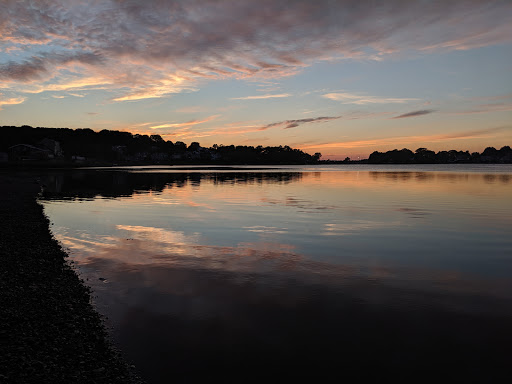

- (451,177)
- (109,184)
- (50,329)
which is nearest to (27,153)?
(109,184)

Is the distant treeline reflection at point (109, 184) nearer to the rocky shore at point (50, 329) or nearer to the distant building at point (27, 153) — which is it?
the rocky shore at point (50, 329)

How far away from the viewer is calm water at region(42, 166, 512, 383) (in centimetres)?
781

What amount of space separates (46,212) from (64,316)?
2308cm

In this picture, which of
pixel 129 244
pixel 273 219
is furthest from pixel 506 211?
pixel 129 244

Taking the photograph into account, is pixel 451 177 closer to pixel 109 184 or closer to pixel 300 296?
pixel 109 184

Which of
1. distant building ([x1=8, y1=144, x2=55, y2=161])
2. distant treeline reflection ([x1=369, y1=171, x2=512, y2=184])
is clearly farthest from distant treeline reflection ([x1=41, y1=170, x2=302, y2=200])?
distant building ([x1=8, y1=144, x2=55, y2=161])

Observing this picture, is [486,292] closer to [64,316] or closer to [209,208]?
[64,316]

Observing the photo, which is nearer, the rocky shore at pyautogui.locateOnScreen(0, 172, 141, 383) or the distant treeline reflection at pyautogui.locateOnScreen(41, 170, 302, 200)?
the rocky shore at pyautogui.locateOnScreen(0, 172, 141, 383)

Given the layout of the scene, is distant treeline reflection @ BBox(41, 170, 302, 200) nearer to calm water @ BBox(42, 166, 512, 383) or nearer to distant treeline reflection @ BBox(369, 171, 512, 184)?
calm water @ BBox(42, 166, 512, 383)

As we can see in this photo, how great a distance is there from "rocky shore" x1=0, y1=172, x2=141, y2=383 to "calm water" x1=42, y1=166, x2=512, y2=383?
585mm

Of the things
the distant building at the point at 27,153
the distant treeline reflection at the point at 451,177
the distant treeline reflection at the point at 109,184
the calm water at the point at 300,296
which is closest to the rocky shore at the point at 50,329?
the calm water at the point at 300,296

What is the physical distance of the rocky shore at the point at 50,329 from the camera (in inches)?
263

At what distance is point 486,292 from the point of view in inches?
470

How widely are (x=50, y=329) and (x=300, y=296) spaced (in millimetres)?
6860
